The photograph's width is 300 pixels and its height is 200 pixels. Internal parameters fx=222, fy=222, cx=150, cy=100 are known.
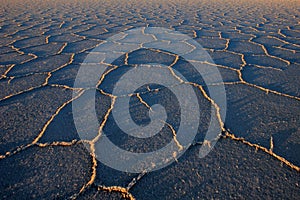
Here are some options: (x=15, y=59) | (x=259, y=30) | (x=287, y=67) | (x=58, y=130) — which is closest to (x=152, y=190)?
(x=58, y=130)

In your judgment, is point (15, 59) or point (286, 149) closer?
point (286, 149)

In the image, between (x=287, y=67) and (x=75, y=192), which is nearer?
(x=75, y=192)

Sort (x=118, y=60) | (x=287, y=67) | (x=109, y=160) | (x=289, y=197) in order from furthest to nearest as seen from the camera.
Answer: (x=118, y=60), (x=287, y=67), (x=109, y=160), (x=289, y=197)

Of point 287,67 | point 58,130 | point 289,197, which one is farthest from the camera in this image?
point 287,67

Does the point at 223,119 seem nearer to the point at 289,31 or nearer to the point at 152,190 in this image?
the point at 152,190

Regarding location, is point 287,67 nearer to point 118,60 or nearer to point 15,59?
point 118,60

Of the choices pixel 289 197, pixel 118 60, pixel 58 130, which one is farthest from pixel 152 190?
pixel 118 60
